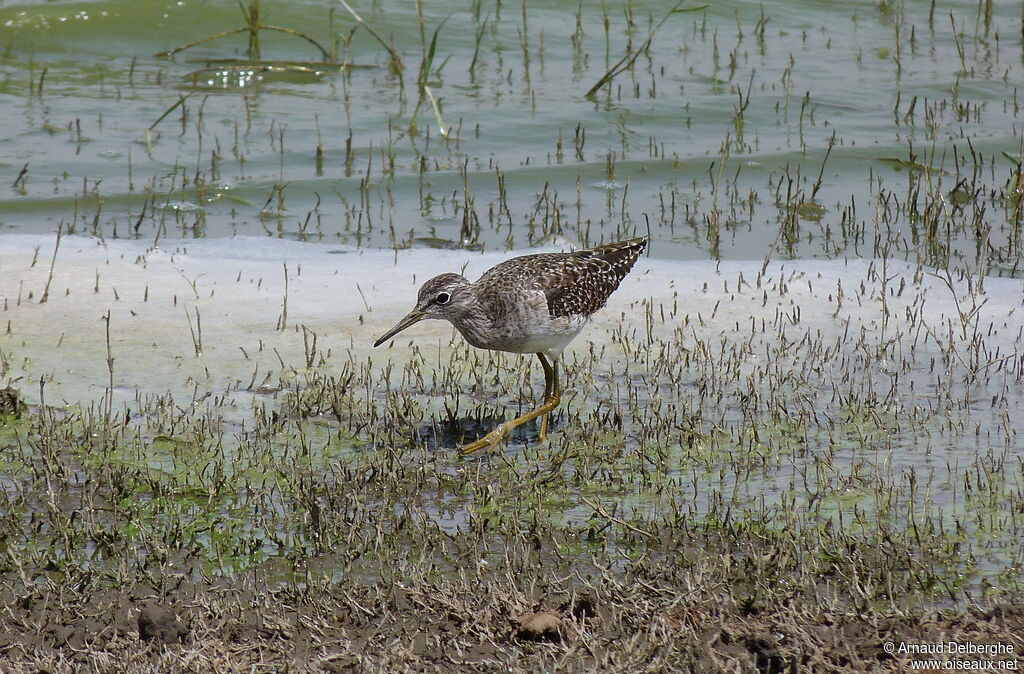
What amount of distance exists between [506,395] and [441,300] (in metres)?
1.06

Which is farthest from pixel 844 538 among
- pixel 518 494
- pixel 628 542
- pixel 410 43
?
pixel 410 43

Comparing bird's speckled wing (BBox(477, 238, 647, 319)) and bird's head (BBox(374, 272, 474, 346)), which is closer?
bird's head (BBox(374, 272, 474, 346))

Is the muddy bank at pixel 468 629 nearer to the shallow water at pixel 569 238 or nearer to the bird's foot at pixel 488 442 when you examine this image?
the shallow water at pixel 569 238

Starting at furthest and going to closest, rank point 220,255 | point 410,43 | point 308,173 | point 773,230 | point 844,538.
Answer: point 410,43
point 308,173
point 773,230
point 220,255
point 844,538

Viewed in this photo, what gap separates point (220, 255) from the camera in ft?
31.2

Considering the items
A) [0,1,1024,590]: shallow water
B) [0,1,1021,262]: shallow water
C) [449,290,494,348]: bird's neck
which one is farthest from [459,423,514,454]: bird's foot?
[0,1,1021,262]: shallow water

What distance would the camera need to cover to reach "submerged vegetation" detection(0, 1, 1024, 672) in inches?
165

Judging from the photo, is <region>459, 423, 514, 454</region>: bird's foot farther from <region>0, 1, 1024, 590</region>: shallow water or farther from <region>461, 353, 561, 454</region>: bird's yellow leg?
<region>0, 1, 1024, 590</region>: shallow water

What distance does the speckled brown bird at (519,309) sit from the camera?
602 cm

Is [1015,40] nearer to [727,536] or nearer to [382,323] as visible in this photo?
[382,323]

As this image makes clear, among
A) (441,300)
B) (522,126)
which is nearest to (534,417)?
(441,300)

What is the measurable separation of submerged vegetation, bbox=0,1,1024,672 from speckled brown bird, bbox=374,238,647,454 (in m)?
0.28

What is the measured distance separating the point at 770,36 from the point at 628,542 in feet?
44.5

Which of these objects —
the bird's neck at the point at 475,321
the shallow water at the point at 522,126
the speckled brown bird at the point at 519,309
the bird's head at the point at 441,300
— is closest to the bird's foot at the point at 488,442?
the speckled brown bird at the point at 519,309
